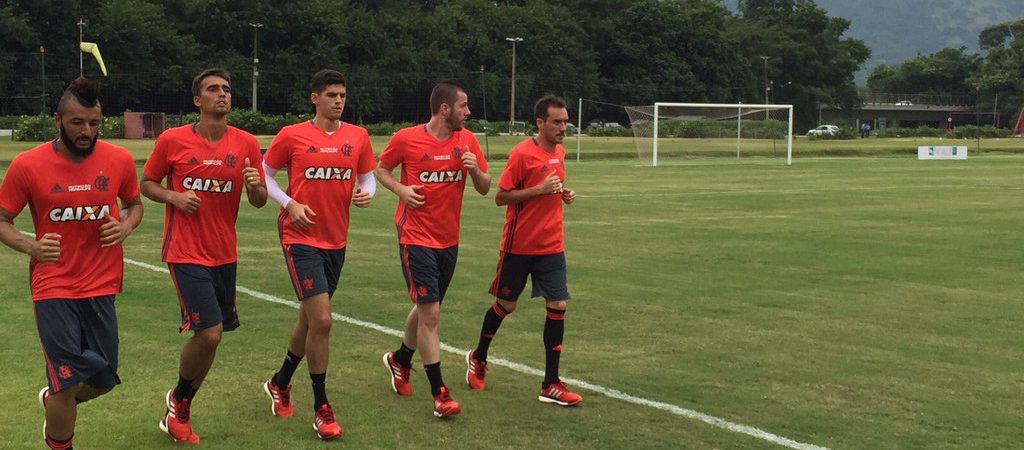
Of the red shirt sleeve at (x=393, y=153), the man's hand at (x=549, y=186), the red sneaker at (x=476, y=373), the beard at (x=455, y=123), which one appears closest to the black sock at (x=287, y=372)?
the red sneaker at (x=476, y=373)

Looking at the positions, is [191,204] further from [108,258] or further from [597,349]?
[597,349]

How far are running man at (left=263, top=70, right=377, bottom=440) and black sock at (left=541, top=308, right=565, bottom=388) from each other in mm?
1557

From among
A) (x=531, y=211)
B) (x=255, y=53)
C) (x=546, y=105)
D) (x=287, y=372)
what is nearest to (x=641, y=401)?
(x=531, y=211)

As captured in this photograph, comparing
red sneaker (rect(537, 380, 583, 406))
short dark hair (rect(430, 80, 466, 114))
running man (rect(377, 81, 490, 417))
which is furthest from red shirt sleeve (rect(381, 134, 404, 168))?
red sneaker (rect(537, 380, 583, 406))

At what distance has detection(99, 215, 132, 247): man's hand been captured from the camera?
6.05 metres

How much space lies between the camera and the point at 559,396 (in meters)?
8.00

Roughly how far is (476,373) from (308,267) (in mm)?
1767

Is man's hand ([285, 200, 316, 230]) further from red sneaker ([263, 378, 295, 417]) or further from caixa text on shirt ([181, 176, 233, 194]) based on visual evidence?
red sneaker ([263, 378, 295, 417])

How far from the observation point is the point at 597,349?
1002 centimetres

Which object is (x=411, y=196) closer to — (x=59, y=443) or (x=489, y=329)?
(x=489, y=329)

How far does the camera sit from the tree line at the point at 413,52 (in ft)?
298

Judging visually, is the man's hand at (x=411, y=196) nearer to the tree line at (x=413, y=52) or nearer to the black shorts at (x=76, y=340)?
the black shorts at (x=76, y=340)

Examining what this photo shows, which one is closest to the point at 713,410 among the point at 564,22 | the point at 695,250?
the point at 695,250

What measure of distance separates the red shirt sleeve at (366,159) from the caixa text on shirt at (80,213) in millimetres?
1989
